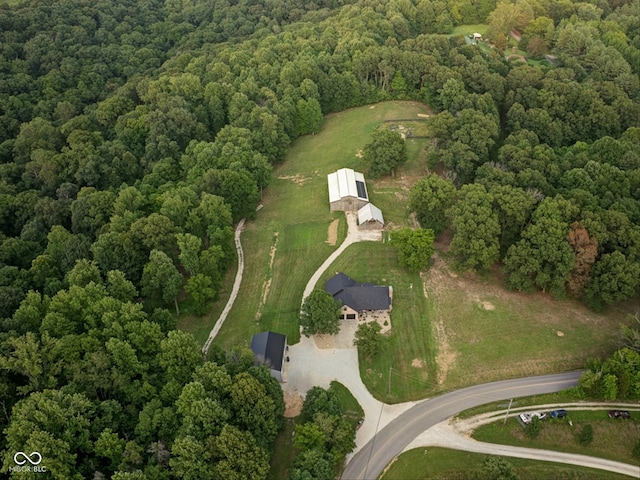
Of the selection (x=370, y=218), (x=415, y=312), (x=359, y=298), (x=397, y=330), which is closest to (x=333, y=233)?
(x=370, y=218)

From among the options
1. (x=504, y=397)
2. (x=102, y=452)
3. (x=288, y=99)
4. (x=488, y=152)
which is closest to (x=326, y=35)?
(x=288, y=99)


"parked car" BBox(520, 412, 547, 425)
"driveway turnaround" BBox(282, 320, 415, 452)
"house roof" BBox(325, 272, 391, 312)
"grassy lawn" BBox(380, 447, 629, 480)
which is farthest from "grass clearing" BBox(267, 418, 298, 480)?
"parked car" BBox(520, 412, 547, 425)

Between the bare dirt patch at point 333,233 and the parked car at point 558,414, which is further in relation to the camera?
the bare dirt patch at point 333,233

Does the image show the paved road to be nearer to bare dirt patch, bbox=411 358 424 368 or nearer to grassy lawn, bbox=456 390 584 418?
Answer: grassy lawn, bbox=456 390 584 418

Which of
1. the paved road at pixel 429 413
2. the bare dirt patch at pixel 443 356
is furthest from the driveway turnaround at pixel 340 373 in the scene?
the bare dirt patch at pixel 443 356

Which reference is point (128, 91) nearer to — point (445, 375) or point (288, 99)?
point (288, 99)

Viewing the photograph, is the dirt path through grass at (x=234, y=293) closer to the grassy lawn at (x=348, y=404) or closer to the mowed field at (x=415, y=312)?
the mowed field at (x=415, y=312)

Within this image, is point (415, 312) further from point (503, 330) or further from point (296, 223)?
point (296, 223)
